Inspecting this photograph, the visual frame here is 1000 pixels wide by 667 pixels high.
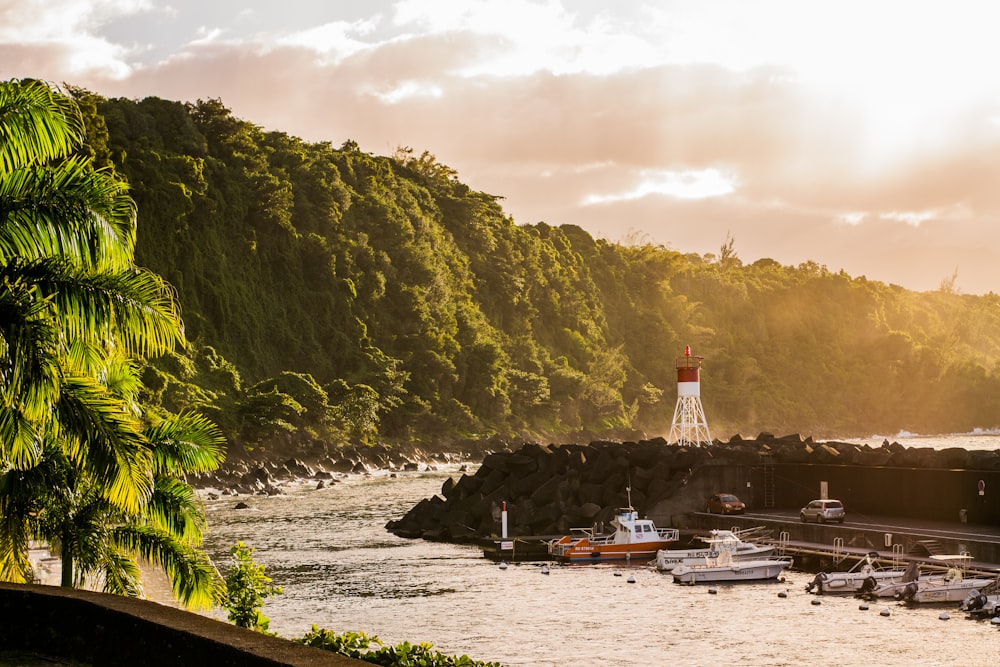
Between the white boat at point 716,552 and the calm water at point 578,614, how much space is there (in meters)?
0.94

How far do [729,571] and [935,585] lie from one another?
8.28 m

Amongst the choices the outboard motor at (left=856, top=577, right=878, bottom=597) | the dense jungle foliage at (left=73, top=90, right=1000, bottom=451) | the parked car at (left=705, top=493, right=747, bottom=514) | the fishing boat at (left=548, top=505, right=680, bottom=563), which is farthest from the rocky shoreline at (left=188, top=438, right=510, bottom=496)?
the outboard motor at (left=856, top=577, right=878, bottom=597)

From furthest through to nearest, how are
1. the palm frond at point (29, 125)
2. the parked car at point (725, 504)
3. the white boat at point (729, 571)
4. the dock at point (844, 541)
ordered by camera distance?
the parked car at point (725, 504), the white boat at point (729, 571), the dock at point (844, 541), the palm frond at point (29, 125)

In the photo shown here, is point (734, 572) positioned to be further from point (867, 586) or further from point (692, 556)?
point (867, 586)

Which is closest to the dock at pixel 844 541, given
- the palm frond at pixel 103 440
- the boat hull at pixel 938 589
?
the boat hull at pixel 938 589

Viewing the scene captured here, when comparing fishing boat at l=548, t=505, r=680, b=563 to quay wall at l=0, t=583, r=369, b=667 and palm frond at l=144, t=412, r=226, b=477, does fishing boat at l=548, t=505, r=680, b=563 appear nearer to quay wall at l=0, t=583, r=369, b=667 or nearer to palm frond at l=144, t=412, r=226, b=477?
palm frond at l=144, t=412, r=226, b=477

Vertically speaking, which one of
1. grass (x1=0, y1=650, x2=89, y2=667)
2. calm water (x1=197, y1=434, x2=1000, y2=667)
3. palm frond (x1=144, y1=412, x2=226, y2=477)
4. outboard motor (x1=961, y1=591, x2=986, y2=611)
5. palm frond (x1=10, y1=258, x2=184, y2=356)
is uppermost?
palm frond (x1=10, y1=258, x2=184, y2=356)

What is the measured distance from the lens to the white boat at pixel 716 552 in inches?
1766

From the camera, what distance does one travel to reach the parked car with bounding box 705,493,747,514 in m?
52.8

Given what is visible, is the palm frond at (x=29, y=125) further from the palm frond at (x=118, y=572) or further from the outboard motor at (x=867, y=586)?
the outboard motor at (x=867, y=586)

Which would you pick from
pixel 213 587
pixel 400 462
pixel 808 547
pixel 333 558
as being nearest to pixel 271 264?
pixel 400 462

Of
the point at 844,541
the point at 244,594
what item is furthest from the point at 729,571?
the point at 244,594

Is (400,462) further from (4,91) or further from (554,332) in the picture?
(4,91)

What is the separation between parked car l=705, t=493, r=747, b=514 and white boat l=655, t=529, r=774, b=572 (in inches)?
218
